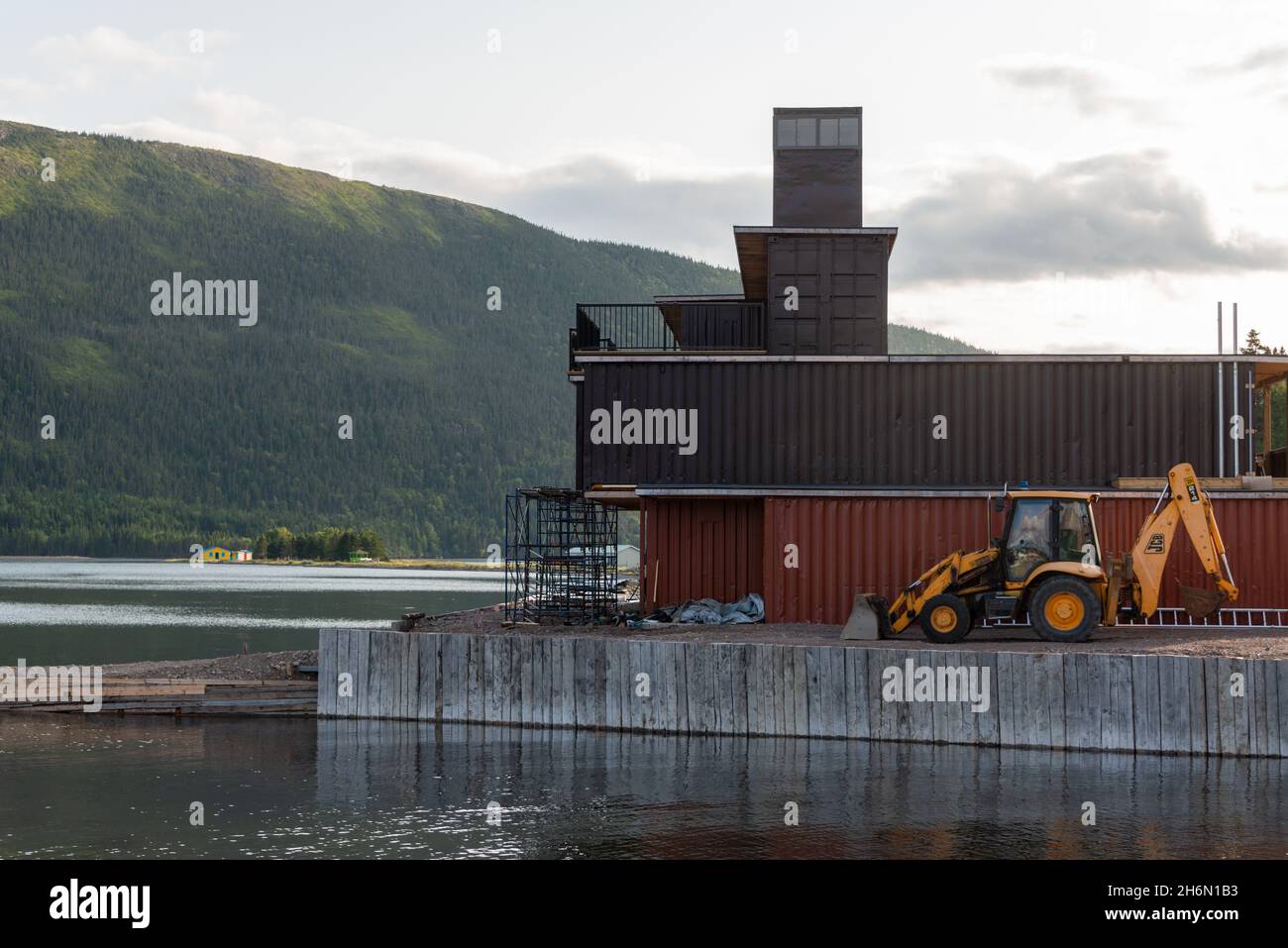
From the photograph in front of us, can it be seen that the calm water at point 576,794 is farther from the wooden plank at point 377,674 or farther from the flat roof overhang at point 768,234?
the flat roof overhang at point 768,234

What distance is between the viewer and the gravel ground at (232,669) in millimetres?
29500

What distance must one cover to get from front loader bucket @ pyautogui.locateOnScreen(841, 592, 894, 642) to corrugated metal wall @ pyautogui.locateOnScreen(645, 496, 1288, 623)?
298 cm

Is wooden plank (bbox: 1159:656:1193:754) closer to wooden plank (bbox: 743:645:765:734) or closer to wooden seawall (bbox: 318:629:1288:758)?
wooden seawall (bbox: 318:629:1288:758)

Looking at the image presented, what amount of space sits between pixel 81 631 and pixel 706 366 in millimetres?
41302

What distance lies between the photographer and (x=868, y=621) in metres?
26.2

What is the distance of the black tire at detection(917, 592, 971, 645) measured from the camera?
83.8 ft

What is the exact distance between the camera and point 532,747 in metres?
23.8

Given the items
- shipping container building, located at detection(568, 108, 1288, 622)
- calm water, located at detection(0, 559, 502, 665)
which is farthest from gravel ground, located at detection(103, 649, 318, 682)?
calm water, located at detection(0, 559, 502, 665)

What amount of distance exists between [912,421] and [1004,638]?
701 centimetres

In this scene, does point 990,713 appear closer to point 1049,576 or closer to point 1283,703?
point 1049,576

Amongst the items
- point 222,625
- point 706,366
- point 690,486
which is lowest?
point 222,625
